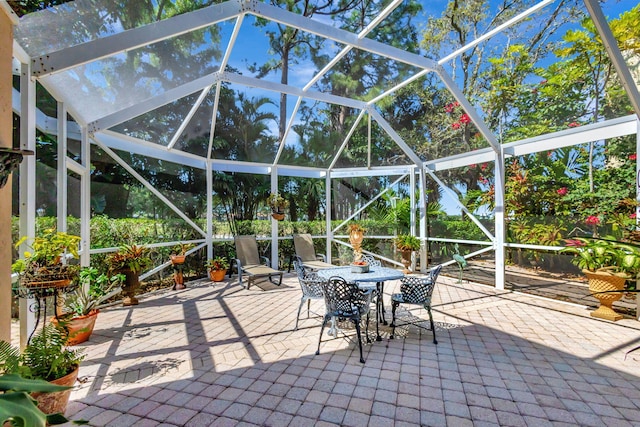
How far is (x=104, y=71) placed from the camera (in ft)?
11.7

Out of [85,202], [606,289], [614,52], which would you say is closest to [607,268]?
[606,289]

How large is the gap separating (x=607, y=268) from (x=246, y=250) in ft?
21.5

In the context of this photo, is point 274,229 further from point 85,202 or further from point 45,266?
point 45,266

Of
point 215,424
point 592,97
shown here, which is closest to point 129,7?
point 215,424

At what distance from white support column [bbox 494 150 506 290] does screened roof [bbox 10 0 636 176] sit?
0.55 meters

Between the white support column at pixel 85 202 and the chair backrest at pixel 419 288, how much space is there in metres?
4.57

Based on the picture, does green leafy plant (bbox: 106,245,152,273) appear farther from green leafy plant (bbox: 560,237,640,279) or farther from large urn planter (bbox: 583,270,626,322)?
large urn planter (bbox: 583,270,626,322)

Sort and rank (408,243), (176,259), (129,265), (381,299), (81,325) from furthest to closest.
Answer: (408,243), (176,259), (129,265), (381,299), (81,325)

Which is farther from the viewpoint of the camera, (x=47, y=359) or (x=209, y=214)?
(x=209, y=214)

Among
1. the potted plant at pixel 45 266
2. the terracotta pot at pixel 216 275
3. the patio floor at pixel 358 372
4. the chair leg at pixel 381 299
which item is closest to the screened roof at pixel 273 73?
the potted plant at pixel 45 266

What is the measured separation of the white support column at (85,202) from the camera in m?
4.52

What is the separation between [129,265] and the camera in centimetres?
497

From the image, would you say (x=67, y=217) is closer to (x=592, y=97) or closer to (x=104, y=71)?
(x=104, y=71)

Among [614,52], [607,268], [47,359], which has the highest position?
[614,52]
